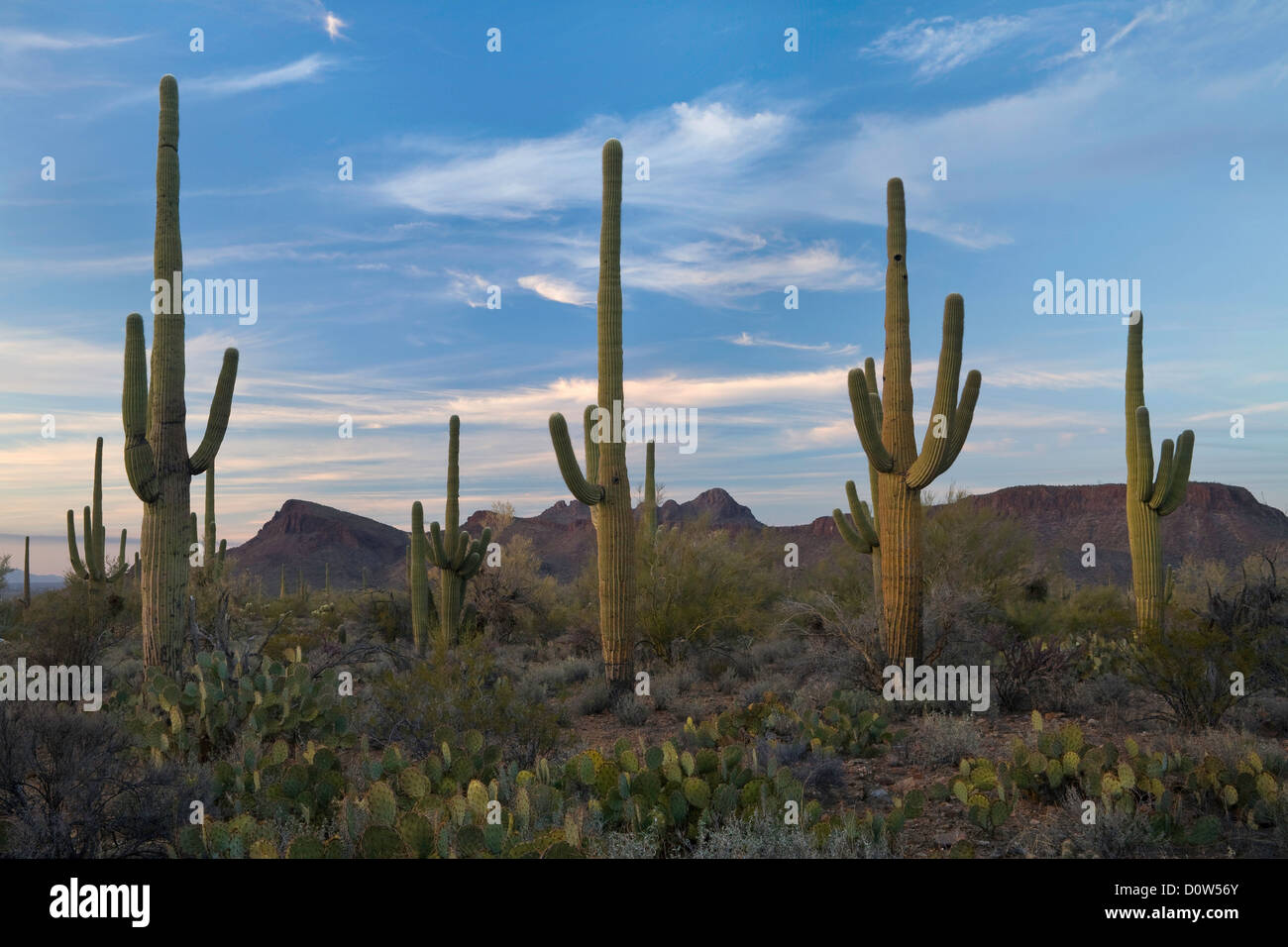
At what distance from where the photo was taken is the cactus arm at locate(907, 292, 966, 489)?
12094mm

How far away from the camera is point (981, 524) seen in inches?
870

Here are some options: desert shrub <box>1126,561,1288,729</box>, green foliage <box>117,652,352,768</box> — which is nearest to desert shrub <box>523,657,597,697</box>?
green foliage <box>117,652,352,768</box>

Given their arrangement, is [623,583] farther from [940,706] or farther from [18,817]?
[18,817]

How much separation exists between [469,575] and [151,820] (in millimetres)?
14388

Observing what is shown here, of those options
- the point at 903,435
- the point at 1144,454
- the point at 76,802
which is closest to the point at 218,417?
the point at 76,802

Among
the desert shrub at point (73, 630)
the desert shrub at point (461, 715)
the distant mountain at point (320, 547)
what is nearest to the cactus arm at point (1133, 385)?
the desert shrub at point (461, 715)

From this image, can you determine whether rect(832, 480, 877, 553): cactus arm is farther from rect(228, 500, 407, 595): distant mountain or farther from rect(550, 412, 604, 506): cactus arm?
rect(228, 500, 407, 595): distant mountain

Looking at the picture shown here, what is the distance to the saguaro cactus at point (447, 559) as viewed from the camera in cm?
1902

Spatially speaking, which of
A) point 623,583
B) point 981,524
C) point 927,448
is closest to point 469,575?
point 623,583

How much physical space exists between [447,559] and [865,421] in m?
10.6

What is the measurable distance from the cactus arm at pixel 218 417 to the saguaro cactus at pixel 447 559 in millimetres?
6655

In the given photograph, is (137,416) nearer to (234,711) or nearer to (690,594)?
(234,711)

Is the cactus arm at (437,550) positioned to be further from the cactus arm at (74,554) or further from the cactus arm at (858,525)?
the cactus arm at (74,554)

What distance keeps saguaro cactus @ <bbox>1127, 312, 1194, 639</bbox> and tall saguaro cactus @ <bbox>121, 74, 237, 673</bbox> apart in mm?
16002
